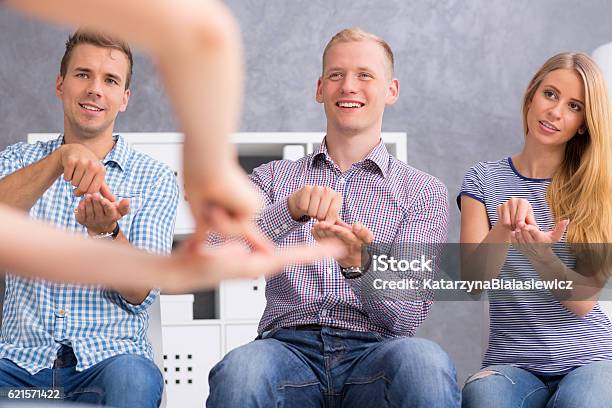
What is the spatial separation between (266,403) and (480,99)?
2.25 m

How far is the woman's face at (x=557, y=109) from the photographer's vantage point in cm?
189

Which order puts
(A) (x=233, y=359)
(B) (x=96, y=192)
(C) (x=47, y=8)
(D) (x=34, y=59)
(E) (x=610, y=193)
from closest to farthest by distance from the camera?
(C) (x=47, y=8), (B) (x=96, y=192), (A) (x=233, y=359), (E) (x=610, y=193), (D) (x=34, y=59)

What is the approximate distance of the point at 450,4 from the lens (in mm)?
3494

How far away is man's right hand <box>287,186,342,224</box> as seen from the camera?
144cm

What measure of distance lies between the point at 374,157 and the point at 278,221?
35 centimetres

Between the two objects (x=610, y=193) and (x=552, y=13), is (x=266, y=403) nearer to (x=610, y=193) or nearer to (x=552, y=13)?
(x=610, y=193)

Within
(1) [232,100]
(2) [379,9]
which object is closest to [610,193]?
(1) [232,100]

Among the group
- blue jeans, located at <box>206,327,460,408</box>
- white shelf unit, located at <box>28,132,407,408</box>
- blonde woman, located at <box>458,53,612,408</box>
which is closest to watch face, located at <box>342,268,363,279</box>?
blue jeans, located at <box>206,327,460,408</box>

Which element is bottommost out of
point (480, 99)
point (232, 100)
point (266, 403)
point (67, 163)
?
point (266, 403)

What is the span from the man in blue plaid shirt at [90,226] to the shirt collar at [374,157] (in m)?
0.33

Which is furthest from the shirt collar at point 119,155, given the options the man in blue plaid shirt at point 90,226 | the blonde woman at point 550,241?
the blonde woman at point 550,241

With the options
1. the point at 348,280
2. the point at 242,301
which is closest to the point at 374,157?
the point at 348,280

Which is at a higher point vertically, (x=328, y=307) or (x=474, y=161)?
(x=474, y=161)

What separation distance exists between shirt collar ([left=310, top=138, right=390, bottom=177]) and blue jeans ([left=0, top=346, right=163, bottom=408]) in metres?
0.59
